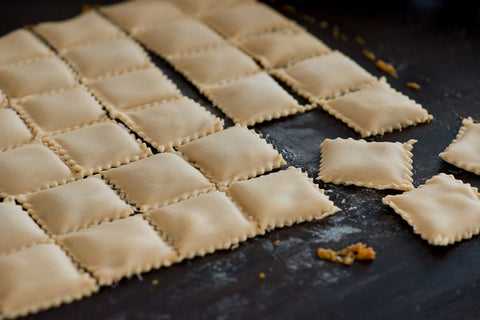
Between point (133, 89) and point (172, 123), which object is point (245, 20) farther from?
point (172, 123)

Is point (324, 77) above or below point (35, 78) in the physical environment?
above

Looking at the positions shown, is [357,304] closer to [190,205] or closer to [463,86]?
[190,205]

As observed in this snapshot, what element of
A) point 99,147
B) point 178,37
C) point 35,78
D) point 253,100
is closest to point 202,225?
point 99,147

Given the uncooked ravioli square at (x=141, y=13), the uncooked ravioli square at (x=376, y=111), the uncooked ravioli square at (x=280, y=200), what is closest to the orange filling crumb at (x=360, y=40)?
the uncooked ravioli square at (x=376, y=111)

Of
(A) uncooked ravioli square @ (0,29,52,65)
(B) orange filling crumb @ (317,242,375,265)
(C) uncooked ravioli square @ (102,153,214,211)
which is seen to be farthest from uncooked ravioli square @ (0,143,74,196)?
(B) orange filling crumb @ (317,242,375,265)

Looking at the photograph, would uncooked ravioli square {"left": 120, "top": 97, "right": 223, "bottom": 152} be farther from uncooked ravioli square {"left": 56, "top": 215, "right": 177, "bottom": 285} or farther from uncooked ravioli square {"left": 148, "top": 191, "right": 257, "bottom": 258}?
uncooked ravioli square {"left": 56, "top": 215, "right": 177, "bottom": 285}

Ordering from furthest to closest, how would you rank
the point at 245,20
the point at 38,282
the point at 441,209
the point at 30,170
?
the point at 245,20 < the point at 30,170 < the point at 441,209 < the point at 38,282

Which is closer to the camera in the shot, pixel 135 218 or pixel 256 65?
pixel 135 218
